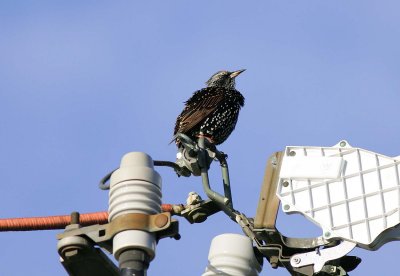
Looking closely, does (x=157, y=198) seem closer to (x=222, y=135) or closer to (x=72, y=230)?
(x=72, y=230)

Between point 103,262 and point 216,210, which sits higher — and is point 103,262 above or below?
below

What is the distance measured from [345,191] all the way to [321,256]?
1.52 ft

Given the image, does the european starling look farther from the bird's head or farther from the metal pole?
the metal pole

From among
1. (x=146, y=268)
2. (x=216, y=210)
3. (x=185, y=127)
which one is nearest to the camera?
(x=146, y=268)

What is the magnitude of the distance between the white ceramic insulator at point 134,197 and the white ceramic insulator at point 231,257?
49 centimetres

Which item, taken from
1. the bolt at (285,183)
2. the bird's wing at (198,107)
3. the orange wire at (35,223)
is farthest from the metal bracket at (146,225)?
the bird's wing at (198,107)

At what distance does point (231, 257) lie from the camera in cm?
678

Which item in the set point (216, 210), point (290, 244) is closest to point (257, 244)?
point (290, 244)

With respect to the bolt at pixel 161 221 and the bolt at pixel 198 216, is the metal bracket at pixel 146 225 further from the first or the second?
the bolt at pixel 198 216

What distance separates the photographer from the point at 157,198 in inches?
260

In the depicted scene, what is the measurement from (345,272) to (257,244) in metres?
0.62

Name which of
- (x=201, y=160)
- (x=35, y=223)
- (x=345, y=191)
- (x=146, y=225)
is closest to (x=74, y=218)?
(x=146, y=225)

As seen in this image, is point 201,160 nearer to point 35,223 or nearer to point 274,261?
point 274,261

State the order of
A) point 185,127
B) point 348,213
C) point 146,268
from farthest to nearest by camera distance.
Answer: point 185,127
point 348,213
point 146,268
